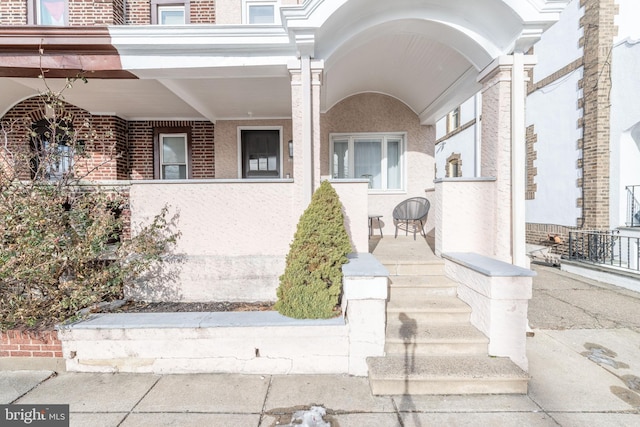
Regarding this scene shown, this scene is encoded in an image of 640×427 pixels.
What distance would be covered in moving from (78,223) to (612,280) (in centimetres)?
909

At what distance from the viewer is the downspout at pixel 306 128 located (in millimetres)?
3980

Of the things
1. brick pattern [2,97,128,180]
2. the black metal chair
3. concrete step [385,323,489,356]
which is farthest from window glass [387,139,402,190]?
brick pattern [2,97,128,180]

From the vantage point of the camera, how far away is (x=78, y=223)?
360cm

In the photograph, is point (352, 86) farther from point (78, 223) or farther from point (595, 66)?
point (595, 66)

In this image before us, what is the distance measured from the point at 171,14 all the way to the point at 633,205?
11.0 m

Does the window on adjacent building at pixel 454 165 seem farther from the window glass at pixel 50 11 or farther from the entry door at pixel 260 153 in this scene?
the window glass at pixel 50 11

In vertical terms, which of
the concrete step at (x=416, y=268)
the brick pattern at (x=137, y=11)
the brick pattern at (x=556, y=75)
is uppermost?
the brick pattern at (x=137, y=11)

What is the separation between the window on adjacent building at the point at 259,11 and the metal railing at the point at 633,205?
28.6 feet

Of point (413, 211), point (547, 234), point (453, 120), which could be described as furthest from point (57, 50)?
point (453, 120)

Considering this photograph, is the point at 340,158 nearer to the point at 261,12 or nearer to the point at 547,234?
the point at 261,12

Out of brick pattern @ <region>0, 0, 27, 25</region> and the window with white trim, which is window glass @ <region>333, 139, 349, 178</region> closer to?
the window with white trim

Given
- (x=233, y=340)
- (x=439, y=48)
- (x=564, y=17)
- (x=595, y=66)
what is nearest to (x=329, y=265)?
(x=233, y=340)

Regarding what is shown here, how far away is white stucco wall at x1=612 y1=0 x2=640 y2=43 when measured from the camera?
708 centimetres

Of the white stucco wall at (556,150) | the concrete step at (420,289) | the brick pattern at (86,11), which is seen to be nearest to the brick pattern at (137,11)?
the brick pattern at (86,11)
